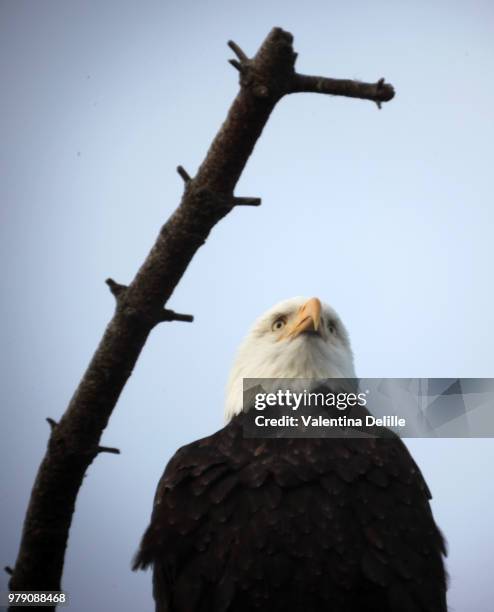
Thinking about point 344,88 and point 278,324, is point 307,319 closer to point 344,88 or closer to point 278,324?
point 278,324

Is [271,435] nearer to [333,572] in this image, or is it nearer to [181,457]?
A: [181,457]

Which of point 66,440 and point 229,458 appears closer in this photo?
point 66,440

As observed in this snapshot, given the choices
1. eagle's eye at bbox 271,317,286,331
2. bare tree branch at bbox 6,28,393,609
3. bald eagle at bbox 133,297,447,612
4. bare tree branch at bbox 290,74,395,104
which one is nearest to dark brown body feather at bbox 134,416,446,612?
bald eagle at bbox 133,297,447,612

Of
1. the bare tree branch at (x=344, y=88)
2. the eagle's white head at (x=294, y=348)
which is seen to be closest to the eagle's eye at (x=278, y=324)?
the eagle's white head at (x=294, y=348)

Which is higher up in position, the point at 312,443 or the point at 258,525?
the point at 312,443

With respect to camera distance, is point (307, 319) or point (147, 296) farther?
point (307, 319)

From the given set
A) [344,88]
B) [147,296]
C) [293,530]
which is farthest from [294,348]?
[344,88]

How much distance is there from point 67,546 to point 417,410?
2.20m

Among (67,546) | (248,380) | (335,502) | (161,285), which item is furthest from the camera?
(248,380)

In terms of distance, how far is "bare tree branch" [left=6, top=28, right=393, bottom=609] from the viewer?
8.40 feet

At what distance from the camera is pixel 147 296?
9.07 ft

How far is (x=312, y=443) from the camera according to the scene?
358 centimetres

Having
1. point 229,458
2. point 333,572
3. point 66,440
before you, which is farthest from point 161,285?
point 333,572

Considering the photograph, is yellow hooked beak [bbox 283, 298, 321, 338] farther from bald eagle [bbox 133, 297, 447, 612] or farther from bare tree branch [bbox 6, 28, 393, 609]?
bare tree branch [bbox 6, 28, 393, 609]
